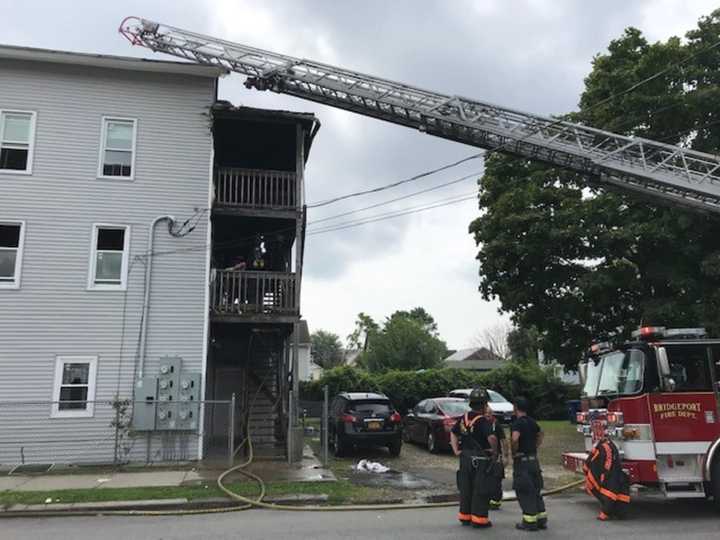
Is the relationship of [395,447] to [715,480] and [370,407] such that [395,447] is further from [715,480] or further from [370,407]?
[715,480]

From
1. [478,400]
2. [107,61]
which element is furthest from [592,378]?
[107,61]

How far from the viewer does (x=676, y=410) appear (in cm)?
793

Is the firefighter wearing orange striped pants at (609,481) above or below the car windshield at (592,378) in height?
below

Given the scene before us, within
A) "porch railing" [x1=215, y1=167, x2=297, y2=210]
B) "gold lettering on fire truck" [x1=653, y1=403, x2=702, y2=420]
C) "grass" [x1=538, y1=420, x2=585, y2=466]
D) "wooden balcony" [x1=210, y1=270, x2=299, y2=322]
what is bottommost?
"grass" [x1=538, y1=420, x2=585, y2=466]

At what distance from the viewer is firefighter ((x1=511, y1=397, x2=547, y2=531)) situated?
712 cm

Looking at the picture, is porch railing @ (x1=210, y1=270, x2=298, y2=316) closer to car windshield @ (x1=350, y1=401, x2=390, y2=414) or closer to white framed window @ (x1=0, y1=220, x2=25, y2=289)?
car windshield @ (x1=350, y1=401, x2=390, y2=414)

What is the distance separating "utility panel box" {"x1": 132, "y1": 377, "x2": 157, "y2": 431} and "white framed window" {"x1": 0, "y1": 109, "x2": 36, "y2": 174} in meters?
5.93

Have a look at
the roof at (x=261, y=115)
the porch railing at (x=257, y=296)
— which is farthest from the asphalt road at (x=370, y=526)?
the roof at (x=261, y=115)

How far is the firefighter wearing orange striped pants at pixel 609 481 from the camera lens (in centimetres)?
763

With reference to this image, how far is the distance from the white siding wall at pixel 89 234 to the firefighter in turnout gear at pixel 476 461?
8.34 metres

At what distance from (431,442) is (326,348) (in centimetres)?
8180

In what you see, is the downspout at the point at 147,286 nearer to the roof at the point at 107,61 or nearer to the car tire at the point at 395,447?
the roof at the point at 107,61

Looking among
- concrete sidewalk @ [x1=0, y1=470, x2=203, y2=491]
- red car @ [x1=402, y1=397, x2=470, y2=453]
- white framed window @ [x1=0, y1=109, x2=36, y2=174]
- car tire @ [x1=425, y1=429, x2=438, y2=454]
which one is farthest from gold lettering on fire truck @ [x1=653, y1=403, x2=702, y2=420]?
white framed window @ [x1=0, y1=109, x2=36, y2=174]

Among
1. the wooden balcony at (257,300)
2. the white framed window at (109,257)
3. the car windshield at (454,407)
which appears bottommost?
the car windshield at (454,407)
